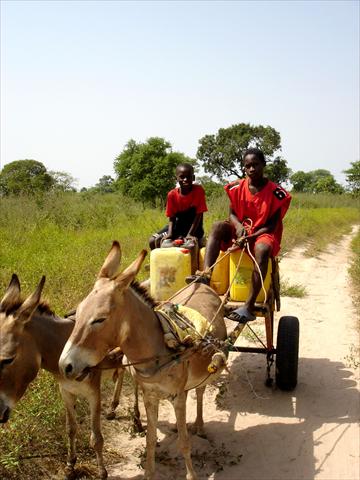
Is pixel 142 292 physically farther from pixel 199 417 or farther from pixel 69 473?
pixel 199 417

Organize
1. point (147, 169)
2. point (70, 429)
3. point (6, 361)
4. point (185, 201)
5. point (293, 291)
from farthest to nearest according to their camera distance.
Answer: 1. point (147, 169)
2. point (293, 291)
3. point (185, 201)
4. point (70, 429)
5. point (6, 361)

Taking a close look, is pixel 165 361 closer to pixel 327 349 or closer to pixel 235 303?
pixel 235 303

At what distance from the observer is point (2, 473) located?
337 centimetres

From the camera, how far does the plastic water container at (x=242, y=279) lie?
15.1ft

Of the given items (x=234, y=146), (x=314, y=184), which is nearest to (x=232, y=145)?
(x=234, y=146)

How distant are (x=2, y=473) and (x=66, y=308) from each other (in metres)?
2.25

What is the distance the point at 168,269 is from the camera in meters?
4.66

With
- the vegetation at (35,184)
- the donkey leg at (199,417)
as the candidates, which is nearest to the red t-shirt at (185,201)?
the donkey leg at (199,417)

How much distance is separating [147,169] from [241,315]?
696 inches

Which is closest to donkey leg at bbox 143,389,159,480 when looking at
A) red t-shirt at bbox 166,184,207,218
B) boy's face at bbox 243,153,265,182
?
boy's face at bbox 243,153,265,182

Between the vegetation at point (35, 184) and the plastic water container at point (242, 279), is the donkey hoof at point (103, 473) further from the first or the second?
Answer: the vegetation at point (35, 184)

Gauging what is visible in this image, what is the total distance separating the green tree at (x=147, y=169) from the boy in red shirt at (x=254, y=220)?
1533cm

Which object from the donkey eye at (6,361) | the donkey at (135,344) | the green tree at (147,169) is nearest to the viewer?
the donkey at (135,344)

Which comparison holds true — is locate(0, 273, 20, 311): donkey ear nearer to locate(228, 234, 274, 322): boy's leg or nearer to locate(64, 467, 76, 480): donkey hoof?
locate(64, 467, 76, 480): donkey hoof
